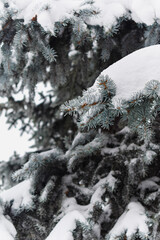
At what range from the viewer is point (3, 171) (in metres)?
3.60

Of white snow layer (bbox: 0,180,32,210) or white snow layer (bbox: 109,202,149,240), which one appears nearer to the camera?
white snow layer (bbox: 109,202,149,240)

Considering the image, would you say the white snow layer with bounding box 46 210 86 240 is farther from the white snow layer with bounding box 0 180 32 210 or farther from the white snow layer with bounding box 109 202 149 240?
the white snow layer with bounding box 0 180 32 210

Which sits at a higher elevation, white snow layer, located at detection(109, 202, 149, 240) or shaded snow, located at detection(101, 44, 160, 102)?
shaded snow, located at detection(101, 44, 160, 102)

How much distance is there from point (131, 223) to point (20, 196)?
1045mm

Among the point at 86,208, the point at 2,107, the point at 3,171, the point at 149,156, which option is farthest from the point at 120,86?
the point at 2,107

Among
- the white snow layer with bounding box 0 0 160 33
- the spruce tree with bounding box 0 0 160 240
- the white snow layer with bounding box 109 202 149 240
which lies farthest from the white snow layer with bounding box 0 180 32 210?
the white snow layer with bounding box 0 0 160 33

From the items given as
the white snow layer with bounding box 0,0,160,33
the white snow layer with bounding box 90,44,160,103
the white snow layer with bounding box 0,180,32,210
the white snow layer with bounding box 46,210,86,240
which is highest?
the white snow layer with bounding box 0,0,160,33

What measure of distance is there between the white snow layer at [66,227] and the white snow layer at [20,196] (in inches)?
15.4

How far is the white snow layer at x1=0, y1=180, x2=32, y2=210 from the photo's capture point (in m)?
2.41

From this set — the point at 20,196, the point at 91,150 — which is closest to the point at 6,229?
the point at 20,196

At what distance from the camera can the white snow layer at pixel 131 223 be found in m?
1.87

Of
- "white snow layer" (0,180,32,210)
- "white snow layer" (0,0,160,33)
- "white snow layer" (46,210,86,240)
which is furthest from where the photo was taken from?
"white snow layer" (0,180,32,210)

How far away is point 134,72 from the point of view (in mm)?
1742

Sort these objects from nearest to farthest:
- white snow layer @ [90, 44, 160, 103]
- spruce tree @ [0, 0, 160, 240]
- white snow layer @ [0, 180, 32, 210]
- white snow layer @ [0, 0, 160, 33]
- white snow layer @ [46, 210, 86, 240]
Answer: white snow layer @ [90, 44, 160, 103] → spruce tree @ [0, 0, 160, 240] → white snow layer @ [46, 210, 86, 240] → white snow layer @ [0, 0, 160, 33] → white snow layer @ [0, 180, 32, 210]
